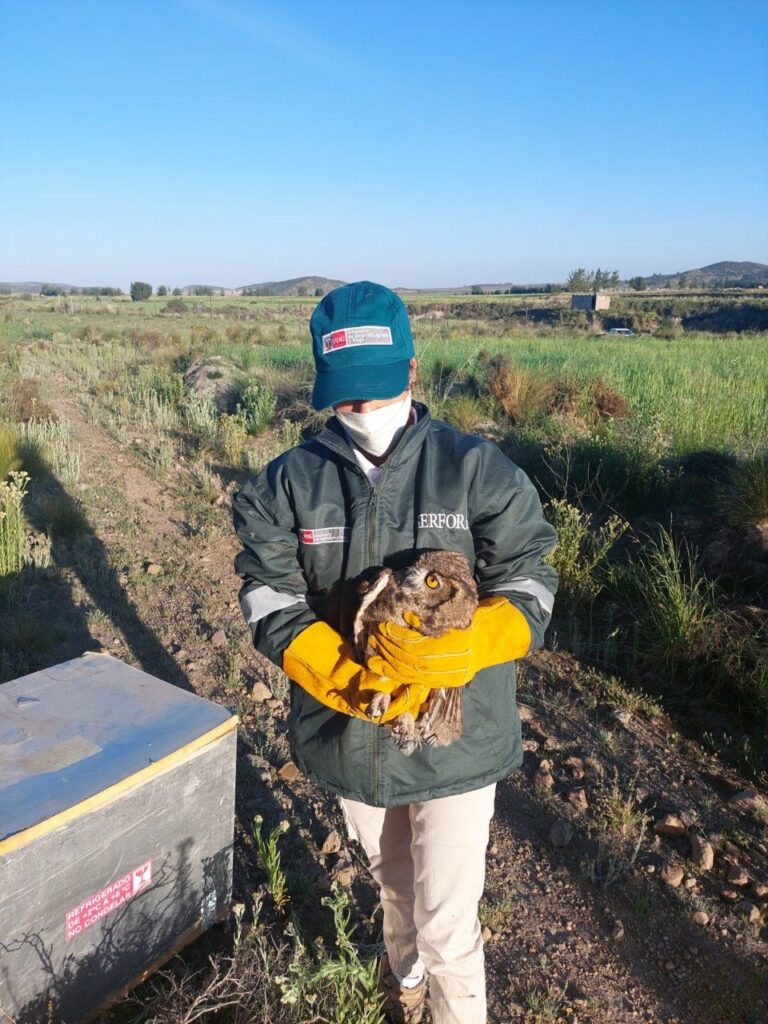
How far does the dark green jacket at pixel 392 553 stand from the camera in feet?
5.66

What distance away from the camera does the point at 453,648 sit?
1.55 metres

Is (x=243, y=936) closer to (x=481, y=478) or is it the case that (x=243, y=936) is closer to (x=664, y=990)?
(x=664, y=990)

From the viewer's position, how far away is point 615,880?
103 inches

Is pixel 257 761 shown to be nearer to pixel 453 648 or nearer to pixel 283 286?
pixel 453 648

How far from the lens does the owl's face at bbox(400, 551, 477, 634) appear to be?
5.05 ft

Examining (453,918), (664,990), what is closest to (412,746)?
(453,918)

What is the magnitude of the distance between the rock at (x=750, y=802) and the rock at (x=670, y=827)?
0.35 metres

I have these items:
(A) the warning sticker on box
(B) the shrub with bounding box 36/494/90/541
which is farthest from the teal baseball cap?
(B) the shrub with bounding box 36/494/90/541

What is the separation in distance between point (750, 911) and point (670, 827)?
1.30 ft

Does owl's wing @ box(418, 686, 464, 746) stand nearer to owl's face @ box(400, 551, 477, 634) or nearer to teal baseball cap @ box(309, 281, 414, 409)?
owl's face @ box(400, 551, 477, 634)

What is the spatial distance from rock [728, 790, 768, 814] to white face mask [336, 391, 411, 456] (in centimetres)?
239

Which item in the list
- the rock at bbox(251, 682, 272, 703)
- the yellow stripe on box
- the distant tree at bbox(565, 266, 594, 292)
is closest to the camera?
the yellow stripe on box

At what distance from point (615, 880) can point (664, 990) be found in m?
0.41

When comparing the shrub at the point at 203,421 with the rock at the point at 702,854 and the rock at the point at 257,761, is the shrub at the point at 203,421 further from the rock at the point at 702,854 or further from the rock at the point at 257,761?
the rock at the point at 702,854
